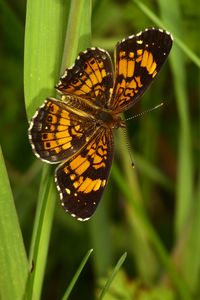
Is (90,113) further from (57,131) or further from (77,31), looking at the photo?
(77,31)

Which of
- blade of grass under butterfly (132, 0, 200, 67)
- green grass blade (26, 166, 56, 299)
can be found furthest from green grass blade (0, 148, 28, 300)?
blade of grass under butterfly (132, 0, 200, 67)

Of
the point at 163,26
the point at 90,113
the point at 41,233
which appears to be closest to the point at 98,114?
the point at 90,113

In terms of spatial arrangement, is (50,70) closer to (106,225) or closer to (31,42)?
(31,42)

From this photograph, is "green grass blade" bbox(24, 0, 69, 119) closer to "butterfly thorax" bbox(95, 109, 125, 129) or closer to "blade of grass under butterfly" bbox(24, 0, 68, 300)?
"blade of grass under butterfly" bbox(24, 0, 68, 300)

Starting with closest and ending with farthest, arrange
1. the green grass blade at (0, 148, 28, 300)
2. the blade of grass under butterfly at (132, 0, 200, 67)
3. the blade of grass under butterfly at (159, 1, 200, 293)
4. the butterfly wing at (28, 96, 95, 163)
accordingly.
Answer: the green grass blade at (0, 148, 28, 300) < the butterfly wing at (28, 96, 95, 163) < the blade of grass under butterfly at (132, 0, 200, 67) < the blade of grass under butterfly at (159, 1, 200, 293)

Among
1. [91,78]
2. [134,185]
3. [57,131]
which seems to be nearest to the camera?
[57,131]

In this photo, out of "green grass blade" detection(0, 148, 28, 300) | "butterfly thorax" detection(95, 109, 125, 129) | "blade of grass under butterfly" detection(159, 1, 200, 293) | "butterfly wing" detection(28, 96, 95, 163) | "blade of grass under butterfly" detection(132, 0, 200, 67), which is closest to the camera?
"green grass blade" detection(0, 148, 28, 300)

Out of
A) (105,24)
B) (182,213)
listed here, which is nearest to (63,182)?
(182,213)
